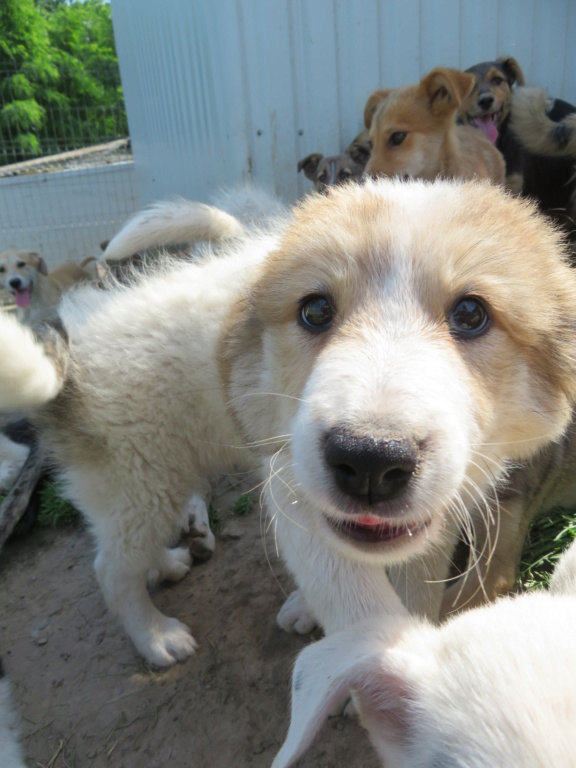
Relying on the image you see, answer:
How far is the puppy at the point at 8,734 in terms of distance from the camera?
2074mm

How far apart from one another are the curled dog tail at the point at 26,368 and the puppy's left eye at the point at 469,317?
4.66 ft

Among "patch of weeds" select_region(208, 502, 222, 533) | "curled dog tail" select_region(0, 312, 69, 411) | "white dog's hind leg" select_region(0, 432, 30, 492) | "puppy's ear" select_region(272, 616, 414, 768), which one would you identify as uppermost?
"curled dog tail" select_region(0, 312, 69, 411)

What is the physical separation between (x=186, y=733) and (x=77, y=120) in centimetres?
1235

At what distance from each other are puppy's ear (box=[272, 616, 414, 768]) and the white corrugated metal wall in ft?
14.7

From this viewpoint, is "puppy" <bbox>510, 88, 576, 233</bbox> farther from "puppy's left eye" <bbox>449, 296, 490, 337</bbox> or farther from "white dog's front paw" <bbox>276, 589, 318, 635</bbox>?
"white dog's front paw" <bbox>276, 589, 318, 635</bbox>

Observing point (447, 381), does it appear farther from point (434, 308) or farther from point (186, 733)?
point (186, 733)

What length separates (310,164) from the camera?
5.48m

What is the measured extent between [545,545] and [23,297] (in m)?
7.61

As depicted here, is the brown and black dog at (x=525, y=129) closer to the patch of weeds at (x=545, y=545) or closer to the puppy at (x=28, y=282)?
→ the patch of weeds at (x=545, y=545)

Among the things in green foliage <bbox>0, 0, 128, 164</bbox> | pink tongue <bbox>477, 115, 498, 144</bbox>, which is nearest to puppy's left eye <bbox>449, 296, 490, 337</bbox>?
pink tongue <bbox>477, 115, 498, 144</bbox>

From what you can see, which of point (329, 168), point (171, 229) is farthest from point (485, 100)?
point (171, 229)

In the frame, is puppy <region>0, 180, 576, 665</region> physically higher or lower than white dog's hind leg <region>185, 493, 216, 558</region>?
higher

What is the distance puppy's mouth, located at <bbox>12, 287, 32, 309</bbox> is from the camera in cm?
828

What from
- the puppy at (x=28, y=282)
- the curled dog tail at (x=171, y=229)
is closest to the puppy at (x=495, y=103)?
the curled dog tail at (x=171, y=229)
